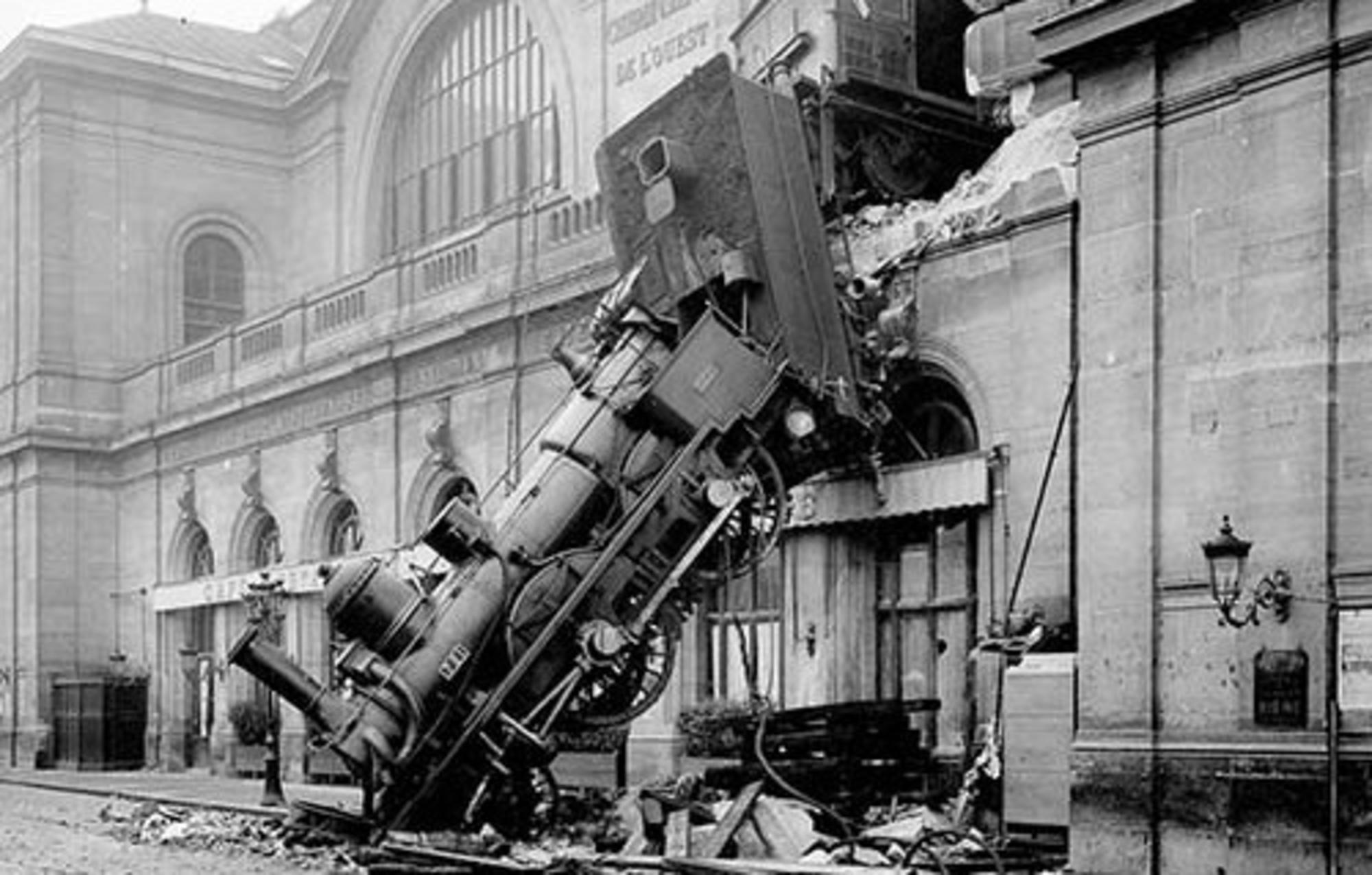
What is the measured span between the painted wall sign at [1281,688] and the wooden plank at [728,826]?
4.55m

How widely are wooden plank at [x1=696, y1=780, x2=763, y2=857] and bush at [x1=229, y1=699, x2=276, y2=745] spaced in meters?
18.1

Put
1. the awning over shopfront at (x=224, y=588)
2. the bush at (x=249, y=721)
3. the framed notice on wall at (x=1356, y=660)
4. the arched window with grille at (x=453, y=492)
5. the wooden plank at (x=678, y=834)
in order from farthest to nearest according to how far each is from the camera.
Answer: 1. the bush at (x=249, y=721)
2. the awning over shopfront at (x=224, y=588)
3. the arched window with grille at (x=453, y=492)
4. the wooden plank at (x=678, y=834)
5. the framed notice on wall at (x=1356, y=660)

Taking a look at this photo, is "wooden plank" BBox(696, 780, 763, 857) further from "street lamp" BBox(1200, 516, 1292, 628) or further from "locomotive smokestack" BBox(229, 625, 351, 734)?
"street lamp" BBox(1200, 516, 1292, 628)

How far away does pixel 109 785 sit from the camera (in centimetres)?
3388

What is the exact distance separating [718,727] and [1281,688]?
309 inches

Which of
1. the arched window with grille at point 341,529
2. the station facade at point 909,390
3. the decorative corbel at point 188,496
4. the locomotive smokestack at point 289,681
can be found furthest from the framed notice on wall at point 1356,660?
the decorative corbel at point 188,496

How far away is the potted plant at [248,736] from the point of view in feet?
114

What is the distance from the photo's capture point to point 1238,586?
589 inches

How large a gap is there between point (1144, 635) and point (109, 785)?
22.5 m

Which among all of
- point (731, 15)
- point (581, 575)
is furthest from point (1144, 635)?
point (731, 15)

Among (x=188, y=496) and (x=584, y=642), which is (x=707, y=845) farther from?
(x=188, y=496)

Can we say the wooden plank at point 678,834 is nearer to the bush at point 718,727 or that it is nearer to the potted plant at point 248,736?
the bush at point 718,727

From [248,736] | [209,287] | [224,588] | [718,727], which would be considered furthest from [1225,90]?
[209,287]

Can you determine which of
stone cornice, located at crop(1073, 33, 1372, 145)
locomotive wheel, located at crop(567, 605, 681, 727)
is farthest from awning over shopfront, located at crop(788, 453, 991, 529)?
stone cornice, located at crop(1073, 33, 1372, 145)
